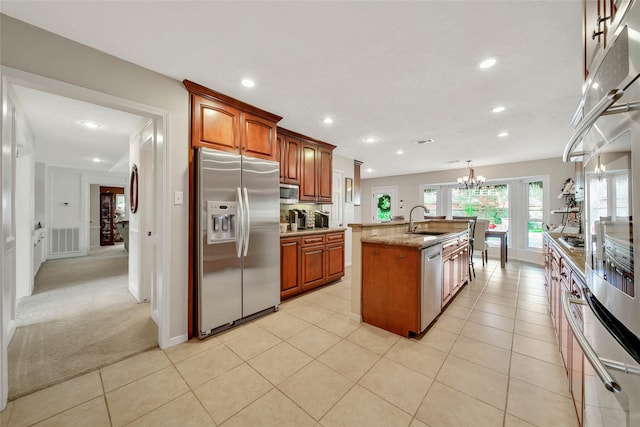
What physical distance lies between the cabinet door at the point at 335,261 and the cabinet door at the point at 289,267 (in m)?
0.69

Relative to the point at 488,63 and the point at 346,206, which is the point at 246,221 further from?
the point at 346,206

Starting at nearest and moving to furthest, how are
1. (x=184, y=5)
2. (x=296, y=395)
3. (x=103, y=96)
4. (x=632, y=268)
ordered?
1. (x=632, y=268)
2. (x=184, y=5)
3. (x=296, y=395)
4. (x=103, y=96)

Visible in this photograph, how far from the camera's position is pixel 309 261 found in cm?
351

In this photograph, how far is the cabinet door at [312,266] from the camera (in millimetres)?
3416

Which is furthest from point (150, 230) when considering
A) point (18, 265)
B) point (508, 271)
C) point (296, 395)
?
point (508, 271)

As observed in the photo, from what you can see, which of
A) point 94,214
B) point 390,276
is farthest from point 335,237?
point 94,214

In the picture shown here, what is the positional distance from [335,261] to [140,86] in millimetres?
3298

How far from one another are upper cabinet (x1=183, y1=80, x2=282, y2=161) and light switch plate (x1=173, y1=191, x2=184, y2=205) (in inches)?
19.5

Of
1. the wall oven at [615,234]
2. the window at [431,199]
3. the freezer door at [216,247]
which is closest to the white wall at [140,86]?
the freezer door at [216,247]

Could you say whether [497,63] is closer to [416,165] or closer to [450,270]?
[450,270]

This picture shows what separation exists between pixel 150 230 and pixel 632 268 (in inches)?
155

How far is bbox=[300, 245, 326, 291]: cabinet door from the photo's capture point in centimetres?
342

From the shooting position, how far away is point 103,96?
185 centimetres

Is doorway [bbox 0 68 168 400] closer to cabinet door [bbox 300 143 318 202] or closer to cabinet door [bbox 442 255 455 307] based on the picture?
cabinet door [bbox 300 143 318 202]
